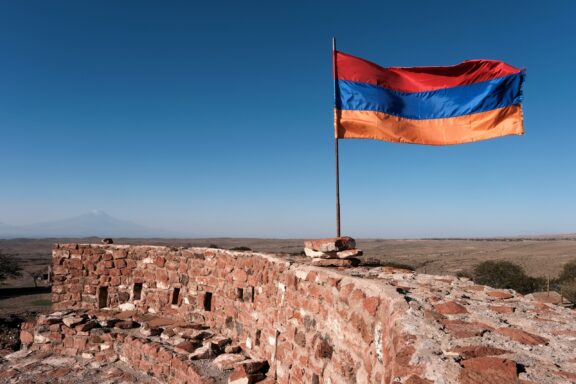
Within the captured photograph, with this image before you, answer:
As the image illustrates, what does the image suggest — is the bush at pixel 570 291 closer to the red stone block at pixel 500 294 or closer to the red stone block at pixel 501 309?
the red stone block at pixel 500 294

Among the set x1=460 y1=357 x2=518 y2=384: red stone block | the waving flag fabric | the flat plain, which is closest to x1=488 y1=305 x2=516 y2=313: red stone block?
x1=460 y1=357 x2=518 y2=384: red stone block

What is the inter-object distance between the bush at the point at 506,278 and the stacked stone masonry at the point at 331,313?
19.2 meters

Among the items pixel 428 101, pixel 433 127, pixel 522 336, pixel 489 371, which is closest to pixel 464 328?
pixel 522 336

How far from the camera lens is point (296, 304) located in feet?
16.5

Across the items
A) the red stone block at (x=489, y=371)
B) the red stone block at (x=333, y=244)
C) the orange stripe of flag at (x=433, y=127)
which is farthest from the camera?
the orange stripe of flag at (x=433, y=127)

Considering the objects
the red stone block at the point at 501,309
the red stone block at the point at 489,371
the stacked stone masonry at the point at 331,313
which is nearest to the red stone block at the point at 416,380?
the stacked stone masonry at the point at 331,313

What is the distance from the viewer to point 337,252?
19.6 ft

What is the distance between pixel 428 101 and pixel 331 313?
16.3ft

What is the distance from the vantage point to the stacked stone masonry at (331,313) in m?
2.57

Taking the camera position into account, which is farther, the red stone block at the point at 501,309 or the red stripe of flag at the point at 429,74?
the red stripe of flag at the point at 429,74

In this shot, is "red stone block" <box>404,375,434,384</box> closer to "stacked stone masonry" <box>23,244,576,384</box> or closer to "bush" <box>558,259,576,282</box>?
"stacked stone masonry" <box>23,244,576,384</box>

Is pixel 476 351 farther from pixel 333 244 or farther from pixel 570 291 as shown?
pixel 570 291

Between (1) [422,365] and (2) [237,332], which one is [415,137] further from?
(1) [422,365]

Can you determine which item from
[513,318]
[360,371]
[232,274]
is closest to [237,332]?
[232,274]
